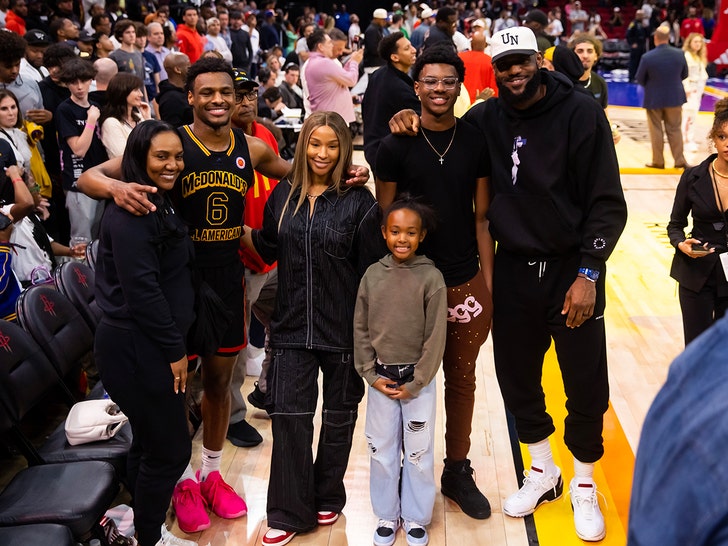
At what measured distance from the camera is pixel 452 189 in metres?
3.05

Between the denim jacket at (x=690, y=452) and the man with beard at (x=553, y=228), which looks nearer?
the denim jacket at (x=690, y=452)

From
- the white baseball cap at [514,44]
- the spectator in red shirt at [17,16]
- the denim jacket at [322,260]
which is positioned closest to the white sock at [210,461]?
the denim jacket at [322,260]

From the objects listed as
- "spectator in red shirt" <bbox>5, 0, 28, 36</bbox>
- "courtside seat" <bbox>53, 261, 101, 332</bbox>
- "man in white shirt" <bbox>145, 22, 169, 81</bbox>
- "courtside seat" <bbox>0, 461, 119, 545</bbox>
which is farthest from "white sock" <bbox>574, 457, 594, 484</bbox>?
"spectator in red shirt" <bbox>5, 0, 28, 36</bbox>

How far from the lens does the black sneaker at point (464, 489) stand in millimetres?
3387

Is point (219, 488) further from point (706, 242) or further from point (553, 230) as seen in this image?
point (706, 242)

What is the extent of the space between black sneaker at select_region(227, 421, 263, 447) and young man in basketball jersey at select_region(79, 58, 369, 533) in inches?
21.2

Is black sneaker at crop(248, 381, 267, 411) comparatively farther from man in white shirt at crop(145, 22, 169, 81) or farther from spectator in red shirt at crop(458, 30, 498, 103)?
man in white shirt at crop(145, 22, 169, 81)

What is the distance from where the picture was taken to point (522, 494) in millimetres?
3406

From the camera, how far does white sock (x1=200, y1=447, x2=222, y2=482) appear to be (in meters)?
3.46

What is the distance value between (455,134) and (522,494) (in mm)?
1535

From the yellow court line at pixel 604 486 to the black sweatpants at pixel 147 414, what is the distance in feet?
4.88

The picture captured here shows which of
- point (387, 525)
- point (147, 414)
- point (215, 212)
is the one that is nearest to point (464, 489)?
point (387, 525)

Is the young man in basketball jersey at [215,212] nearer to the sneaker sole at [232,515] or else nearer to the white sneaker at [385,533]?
the sneaker sole at [232,515]

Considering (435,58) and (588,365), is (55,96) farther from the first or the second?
(588,365)
